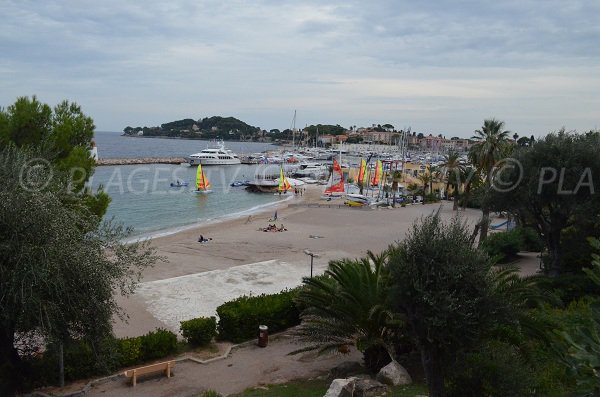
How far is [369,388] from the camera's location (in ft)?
31.2

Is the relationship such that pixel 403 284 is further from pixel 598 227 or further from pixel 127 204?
pixel 127 204

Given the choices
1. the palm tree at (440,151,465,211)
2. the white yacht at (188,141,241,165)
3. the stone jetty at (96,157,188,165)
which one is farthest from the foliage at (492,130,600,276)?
the stone jetty at (96,157,188,165)

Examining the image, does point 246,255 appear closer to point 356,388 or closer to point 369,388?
point 369,388

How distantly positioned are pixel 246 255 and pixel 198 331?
15.5 meters

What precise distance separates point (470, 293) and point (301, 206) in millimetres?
45848

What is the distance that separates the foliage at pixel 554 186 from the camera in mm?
17459

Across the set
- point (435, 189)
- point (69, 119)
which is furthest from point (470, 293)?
point (435, 189)

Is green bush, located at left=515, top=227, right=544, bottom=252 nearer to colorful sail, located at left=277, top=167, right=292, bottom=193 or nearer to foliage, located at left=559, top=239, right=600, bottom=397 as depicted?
foliage, located at left=559, top=239, right=600, bottom=397

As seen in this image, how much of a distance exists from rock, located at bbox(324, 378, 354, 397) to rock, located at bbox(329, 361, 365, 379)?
265 centimetres

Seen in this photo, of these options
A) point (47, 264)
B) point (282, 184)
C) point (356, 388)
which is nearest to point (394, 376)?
point (356, 388)

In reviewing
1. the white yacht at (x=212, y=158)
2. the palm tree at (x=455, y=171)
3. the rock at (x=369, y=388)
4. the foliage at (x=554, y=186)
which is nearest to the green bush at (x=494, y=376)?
the rock at (x=369, y=388)

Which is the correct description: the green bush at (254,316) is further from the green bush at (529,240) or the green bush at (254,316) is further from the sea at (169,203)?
the sea at (169,203)

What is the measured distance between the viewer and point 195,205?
189 ft

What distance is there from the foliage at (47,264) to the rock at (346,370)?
5051 millimetres
